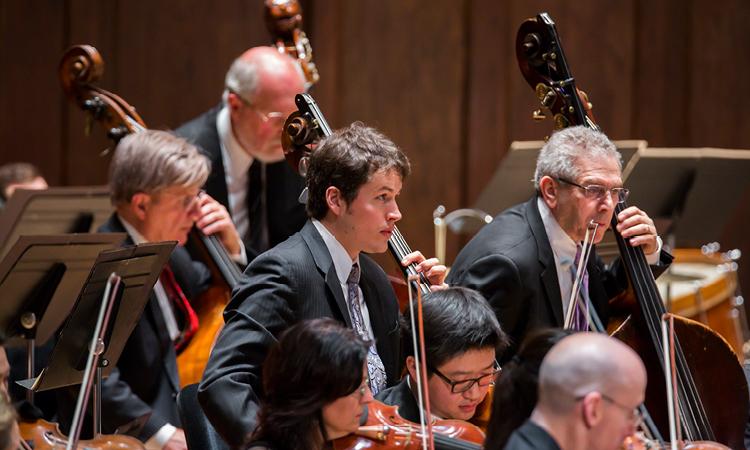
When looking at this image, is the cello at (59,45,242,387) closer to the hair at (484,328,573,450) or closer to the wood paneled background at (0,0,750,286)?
the hair at (484,328,573,450)

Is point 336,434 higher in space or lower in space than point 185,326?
higher

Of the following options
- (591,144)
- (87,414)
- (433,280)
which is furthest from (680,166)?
(87,414)

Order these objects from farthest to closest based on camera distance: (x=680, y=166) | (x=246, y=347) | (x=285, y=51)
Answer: (x=680, y=166)
(x=285, y=51)
(x=246, y=347)

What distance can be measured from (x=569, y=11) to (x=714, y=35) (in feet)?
2.68

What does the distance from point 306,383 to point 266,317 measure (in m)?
0.43

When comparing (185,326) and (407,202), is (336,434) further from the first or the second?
(407,202)

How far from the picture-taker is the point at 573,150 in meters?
3.44

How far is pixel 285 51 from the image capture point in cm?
451

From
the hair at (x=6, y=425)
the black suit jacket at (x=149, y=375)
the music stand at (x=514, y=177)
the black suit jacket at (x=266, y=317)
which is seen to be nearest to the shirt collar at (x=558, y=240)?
the black suit jacket at (x=266, y=317)

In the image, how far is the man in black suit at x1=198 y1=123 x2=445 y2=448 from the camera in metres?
2.64

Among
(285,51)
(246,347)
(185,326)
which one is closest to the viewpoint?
(246,347)

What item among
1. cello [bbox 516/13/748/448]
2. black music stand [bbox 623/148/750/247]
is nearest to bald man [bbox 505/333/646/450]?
cello [bbox 516/13/748/448]

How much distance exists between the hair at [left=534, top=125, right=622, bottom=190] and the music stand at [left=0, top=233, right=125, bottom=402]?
1258mm

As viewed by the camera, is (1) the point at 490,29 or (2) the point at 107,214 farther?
(1) the point at 490,29
